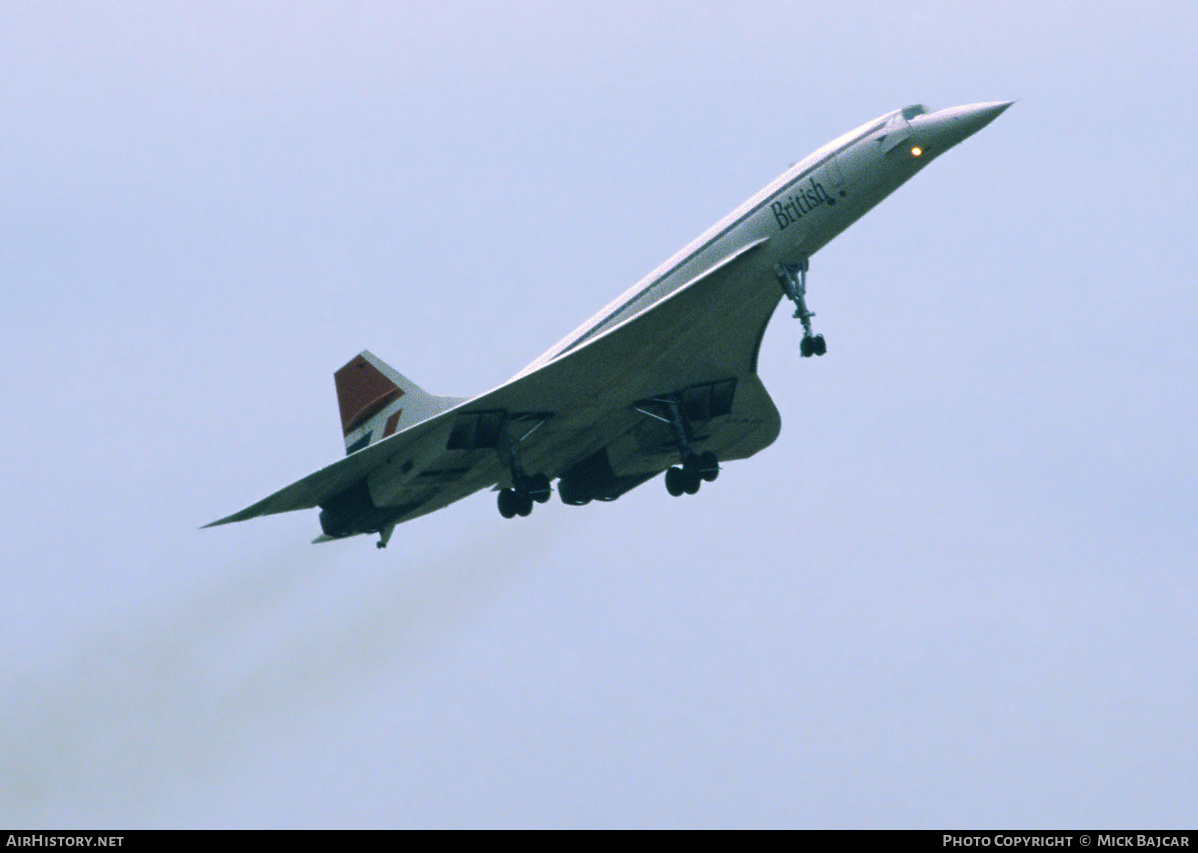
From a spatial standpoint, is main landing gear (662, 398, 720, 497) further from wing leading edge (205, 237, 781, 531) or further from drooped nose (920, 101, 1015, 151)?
drooped nose (920, 101, 1015, 151)

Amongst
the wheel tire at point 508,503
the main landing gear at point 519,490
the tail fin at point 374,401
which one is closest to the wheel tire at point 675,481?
the main landing gear at point 519,490

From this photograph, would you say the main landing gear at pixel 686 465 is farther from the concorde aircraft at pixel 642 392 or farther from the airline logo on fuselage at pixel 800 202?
the airline logo on fuselage at pixel 800 202

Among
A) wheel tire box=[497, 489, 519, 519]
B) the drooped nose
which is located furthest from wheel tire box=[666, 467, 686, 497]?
the drooped nose

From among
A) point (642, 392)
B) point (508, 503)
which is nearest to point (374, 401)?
point (508, 503)

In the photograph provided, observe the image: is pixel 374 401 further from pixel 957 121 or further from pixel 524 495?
pixel 957 121

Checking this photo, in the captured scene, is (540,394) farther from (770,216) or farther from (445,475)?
(770,216)

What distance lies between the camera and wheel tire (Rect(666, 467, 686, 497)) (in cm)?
3034

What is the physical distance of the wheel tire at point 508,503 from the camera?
93.9ft

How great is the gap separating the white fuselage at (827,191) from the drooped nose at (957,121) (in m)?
0.01
